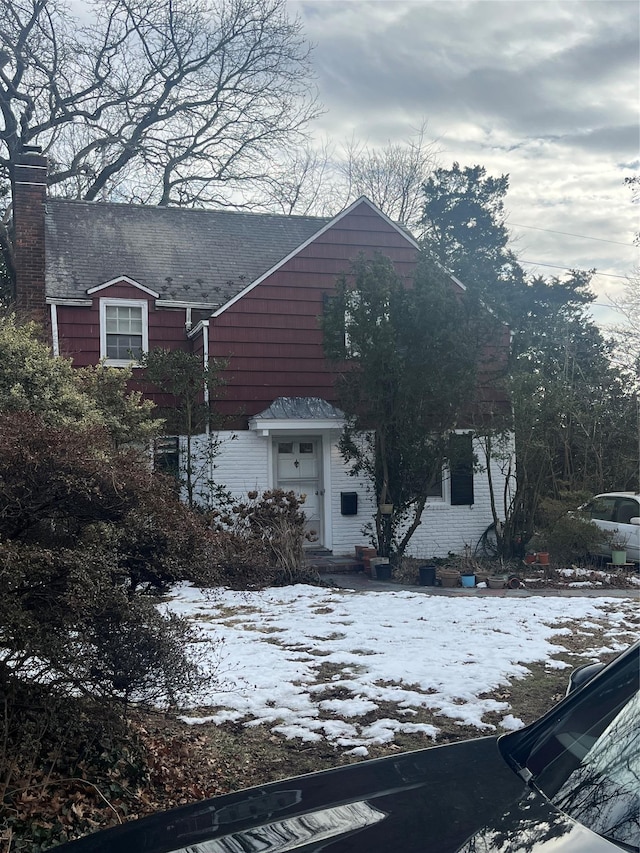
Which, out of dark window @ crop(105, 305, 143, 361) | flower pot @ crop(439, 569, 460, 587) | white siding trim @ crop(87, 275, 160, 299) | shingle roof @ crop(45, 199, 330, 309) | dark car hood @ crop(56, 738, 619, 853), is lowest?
flower pot @ crop(439, 569, 460, 587)

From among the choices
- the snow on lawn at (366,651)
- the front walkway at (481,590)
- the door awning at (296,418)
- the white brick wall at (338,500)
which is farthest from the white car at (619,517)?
the door awning at (296,418)

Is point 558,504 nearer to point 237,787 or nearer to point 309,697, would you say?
point 309,697

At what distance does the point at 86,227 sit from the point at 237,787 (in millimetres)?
14389

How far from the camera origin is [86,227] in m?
16.4

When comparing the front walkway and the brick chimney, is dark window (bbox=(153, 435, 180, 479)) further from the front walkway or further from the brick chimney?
the front walkway

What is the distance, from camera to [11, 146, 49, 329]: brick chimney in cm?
1464

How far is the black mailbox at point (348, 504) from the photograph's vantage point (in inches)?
578

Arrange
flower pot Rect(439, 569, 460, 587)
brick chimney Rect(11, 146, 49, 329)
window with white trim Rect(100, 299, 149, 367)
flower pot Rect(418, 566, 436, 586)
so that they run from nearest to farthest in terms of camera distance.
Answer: flower pot Rect(439, 569, 460, 587), flower pot Rect(418, 566, 436, 586), brick chimney Rect(11, 146, 49, 329), window with white trim Rect(100, 299, 149, 367)

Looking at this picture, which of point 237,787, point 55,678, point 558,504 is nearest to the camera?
point 55,678

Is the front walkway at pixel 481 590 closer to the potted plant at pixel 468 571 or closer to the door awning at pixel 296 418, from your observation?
the potted plant at pixel 468 571

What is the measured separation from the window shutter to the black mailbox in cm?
199

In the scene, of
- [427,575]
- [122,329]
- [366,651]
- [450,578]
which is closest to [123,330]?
[122,329]

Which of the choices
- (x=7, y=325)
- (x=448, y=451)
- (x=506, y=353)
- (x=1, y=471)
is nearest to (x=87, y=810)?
(x=1, y=471)

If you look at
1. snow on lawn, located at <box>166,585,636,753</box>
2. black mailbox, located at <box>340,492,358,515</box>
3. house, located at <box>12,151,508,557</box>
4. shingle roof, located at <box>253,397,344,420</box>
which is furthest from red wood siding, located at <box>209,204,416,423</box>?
snow on lawn, located at <box>166,585,636,753</box>
